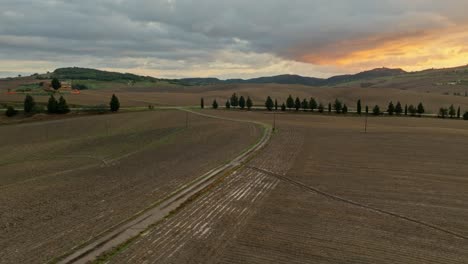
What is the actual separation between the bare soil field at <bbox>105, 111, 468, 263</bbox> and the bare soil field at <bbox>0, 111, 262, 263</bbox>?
164 inches

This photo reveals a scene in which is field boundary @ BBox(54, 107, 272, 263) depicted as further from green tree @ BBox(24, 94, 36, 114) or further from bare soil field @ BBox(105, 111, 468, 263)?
green tree @ BBox(24, 94, 36, 114)

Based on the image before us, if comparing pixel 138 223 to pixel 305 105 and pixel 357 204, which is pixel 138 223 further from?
pixel 305 105

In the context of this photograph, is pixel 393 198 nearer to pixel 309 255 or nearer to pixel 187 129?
pixel 309 255

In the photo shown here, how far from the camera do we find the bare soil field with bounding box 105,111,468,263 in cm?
1598

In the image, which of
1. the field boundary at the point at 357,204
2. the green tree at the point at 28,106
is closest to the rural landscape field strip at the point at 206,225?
the field boundary at the point at 357,204

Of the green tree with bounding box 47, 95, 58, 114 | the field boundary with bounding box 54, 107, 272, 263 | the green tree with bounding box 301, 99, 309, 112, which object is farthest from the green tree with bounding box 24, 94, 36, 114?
the green tree with bounding box 301, 99, 309, 112

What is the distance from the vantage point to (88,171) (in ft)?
114

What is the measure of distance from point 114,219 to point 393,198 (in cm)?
1936

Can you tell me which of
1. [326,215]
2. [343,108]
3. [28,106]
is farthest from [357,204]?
[28,106]

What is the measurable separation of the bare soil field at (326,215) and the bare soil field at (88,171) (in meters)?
4.17

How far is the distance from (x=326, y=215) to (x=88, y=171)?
996 inches

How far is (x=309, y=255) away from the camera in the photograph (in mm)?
15891

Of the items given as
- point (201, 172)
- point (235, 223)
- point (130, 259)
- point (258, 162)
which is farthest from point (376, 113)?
point (130, 259)

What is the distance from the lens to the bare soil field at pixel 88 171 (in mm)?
18453
